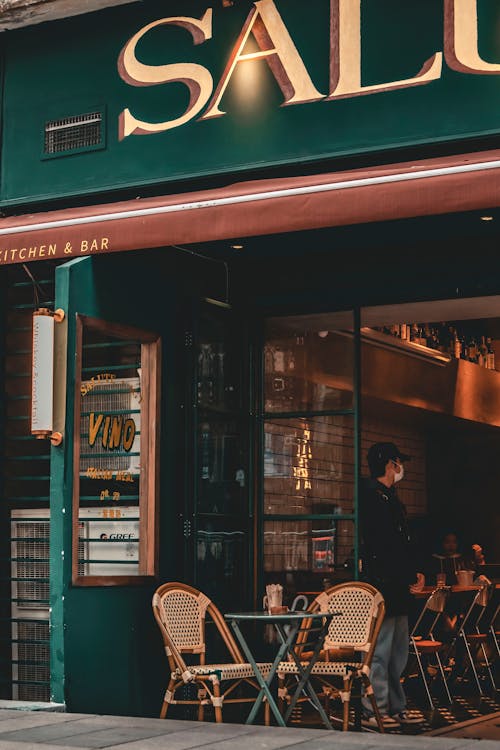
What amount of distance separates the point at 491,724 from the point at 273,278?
11.3 ft

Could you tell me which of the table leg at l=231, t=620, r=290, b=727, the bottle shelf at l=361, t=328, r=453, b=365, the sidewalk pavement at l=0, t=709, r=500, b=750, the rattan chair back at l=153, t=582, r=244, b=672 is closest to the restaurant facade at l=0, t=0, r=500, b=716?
the rattan chair back at l=153, t=582, r=244, b=672

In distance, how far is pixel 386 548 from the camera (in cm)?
782

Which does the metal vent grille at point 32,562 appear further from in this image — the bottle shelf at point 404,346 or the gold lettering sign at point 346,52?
the gold lettering sign at point 346,52

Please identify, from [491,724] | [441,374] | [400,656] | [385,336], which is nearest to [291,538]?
[400,656]

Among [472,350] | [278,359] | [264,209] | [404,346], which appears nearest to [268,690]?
[264,209]

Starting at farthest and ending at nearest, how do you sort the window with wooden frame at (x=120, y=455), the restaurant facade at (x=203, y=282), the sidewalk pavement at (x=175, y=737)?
the window with wooden frame at (x=120, y=455) < the restaurant facade at (x=203, y=282) < the sidewalk pavement at (x=175, y=737)

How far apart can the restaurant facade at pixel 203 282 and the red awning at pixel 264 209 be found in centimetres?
2

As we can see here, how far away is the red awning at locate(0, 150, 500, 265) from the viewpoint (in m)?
6.07

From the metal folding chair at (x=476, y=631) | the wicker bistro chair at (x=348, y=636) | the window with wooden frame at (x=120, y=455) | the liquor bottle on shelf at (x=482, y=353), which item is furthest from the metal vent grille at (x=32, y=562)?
the liquor bottle on shelf at (x=482, y=353)

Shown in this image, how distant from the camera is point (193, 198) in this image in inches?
271

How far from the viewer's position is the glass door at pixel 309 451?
8.16m

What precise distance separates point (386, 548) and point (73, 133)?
138 inches

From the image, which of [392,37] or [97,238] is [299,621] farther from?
[392,37]

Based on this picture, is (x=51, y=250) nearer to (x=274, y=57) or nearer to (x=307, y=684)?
(x=274, y=57)
